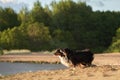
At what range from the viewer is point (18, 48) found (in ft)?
212

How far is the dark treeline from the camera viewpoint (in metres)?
66.6

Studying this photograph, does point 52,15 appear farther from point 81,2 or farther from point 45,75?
point 45,75

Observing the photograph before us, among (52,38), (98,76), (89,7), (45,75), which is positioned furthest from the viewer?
(89,7)

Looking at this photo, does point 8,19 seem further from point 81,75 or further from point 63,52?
point 81,75

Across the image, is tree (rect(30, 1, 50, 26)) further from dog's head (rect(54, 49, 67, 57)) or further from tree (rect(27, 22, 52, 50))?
dog's head (rect(54, 49, 67, 57))

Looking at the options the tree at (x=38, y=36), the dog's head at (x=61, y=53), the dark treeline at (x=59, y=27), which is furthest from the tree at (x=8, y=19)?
the dog's head at (x=61, y=53)

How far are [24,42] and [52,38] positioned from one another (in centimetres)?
561

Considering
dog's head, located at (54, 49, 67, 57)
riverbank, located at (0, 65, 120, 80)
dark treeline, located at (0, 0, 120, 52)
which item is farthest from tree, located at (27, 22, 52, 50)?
riverbank, located at (0, 65, 120, 80)

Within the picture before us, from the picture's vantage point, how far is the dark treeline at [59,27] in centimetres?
6656

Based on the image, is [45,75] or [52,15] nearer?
[45,75]

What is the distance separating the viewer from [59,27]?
74.6 m

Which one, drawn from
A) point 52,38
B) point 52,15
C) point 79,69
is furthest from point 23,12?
point 79,69

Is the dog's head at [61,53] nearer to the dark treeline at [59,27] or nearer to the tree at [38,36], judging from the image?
the dark treeline at [59,27]

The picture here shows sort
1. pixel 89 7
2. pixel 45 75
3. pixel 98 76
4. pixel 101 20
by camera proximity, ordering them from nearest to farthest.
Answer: pixel 98 76 → pixel 45 75 → pixel 101 20 → pixel 89 7
